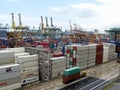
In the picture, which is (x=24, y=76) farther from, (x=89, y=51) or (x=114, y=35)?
(x=114, y=35)

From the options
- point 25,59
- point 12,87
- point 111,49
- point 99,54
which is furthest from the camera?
point 111,49

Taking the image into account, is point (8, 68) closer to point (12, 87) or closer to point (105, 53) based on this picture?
point (12, 87)

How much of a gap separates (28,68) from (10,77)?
7222 mm

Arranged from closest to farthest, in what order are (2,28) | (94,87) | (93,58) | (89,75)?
(94,87) → (89,75) → (93,58) → (2,28)

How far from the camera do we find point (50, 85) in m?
48.6

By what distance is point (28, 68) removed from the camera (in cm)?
4922

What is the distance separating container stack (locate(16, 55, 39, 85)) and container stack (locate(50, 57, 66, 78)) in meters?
4.50

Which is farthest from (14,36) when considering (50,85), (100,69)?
(50,85)

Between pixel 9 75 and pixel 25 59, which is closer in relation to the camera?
pixel 9 75

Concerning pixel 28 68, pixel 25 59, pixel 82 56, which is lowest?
pixel 28 68

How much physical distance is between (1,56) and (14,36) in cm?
7544

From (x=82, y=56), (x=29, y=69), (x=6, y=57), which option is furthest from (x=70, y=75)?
(x=6, y=57)

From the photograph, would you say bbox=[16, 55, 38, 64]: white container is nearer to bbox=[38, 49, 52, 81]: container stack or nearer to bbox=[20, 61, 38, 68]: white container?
bbox=[20, 61, 38, 68]: white container

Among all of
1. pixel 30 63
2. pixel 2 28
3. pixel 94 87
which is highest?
pixel 2 28
